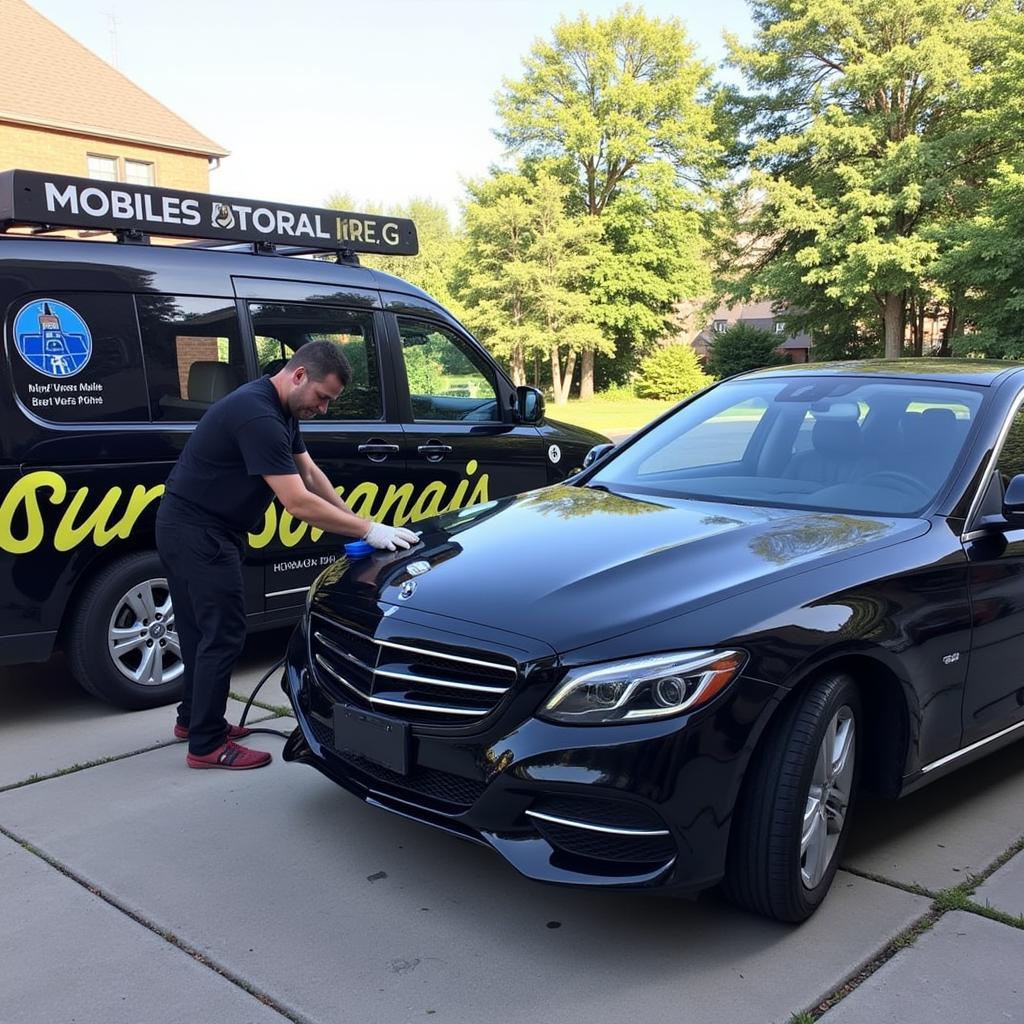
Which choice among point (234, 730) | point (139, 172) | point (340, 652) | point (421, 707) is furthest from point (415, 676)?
point (139, 172)

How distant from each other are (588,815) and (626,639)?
46cm

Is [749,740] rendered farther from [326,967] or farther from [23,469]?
[23,469]

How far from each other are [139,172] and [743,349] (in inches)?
884

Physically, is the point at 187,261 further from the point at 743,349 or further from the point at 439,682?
the point at 743,349

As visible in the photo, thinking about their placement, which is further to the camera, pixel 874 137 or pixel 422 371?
pixel 874 137

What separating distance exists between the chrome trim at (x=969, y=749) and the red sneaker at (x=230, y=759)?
251 cm

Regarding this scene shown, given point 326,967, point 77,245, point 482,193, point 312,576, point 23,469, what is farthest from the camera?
Answer: point 482,193

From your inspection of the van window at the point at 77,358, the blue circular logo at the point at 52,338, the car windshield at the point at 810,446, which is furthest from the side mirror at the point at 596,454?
the blue circular logo at the point at 52,338

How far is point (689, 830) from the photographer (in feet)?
8.40

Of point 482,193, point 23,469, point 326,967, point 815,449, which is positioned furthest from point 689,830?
point 482,193

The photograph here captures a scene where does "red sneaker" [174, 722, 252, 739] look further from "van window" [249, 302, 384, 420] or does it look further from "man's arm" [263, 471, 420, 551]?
"van window" [249, 302, 384, 420]

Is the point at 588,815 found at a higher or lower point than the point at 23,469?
lower

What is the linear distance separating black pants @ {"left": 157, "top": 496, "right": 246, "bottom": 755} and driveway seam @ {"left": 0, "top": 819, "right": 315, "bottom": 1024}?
0.79 m

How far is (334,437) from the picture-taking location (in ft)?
18.2
